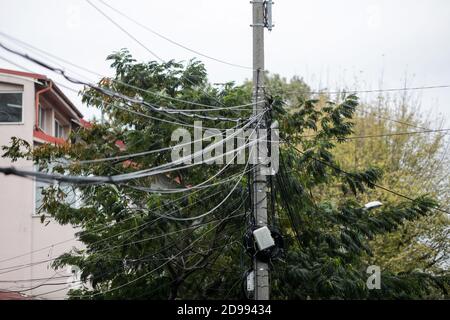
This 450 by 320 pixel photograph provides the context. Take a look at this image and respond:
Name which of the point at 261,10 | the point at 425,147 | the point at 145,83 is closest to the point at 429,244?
the point at 425,147

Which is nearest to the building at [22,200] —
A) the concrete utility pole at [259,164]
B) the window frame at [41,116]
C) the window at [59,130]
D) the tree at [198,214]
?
the window frame at [41,116]

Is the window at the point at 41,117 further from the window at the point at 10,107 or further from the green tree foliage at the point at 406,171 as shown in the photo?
the green tree foliage at the point at 406,171

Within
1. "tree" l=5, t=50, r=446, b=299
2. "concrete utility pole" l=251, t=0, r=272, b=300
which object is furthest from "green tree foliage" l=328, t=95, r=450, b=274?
"concrete utility pole" l=251, t=0, r=272, b=300

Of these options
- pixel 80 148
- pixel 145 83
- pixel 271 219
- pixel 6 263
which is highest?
pixel 145 83

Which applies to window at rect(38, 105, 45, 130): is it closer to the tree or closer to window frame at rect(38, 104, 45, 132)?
window frame at rect(38, 104, 45, 132)

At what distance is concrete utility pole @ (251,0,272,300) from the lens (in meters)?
13.0

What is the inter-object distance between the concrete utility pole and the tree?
101 inches

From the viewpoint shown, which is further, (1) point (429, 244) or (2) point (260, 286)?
(1) point (429, 244)

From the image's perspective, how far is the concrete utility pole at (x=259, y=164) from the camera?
42.8 feet

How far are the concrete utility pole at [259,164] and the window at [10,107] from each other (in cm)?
1268

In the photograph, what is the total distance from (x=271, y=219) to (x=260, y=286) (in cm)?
323

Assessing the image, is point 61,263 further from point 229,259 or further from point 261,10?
point 261,10

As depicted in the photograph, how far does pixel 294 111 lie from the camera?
18.3m

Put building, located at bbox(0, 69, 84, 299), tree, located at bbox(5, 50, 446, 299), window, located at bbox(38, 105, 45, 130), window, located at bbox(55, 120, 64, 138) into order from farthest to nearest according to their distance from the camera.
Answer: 1. window, located at bbox(55, 120, 64, 138)
2. window, located at bbox(38, 105, 45, 130)
3. building, located at bbox(0, 69, 84, 299)
4. tree, located at bbox(5, 50, 446, 299)
